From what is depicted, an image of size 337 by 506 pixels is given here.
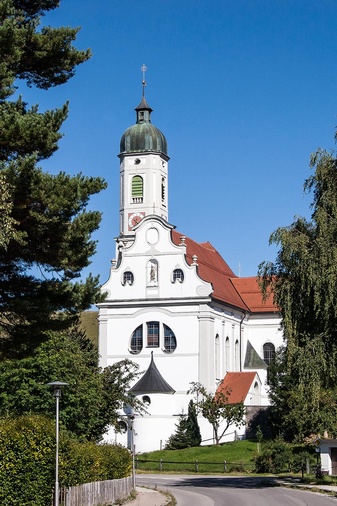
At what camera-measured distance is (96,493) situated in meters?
24.2

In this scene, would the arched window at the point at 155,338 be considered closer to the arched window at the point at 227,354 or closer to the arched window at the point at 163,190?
the arched window at the point at 227,354

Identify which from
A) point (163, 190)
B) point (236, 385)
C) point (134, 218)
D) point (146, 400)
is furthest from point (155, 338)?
point (163, 190)

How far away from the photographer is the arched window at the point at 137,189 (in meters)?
69.9

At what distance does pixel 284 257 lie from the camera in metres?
31.9

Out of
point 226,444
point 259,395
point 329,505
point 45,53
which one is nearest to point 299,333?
point 329,505

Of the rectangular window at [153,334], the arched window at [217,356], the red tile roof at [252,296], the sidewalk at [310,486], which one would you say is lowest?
the sidewalk at [310,486]

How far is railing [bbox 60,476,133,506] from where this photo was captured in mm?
21766

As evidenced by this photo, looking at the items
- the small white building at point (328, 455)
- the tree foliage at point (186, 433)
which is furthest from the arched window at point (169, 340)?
→ the small white building at point (328, 455)

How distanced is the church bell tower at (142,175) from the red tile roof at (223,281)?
15.8 ft

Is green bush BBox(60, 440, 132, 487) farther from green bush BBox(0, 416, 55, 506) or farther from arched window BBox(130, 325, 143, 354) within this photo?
arched window BBox(130, 325, 143, 354)

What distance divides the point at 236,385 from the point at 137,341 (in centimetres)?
755

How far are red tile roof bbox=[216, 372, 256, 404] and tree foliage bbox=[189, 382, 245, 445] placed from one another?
1.49 m

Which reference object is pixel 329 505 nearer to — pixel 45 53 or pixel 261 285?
pixel 261 285

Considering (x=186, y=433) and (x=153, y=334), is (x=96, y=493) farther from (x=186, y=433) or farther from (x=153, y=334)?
(x=153, y=334)
